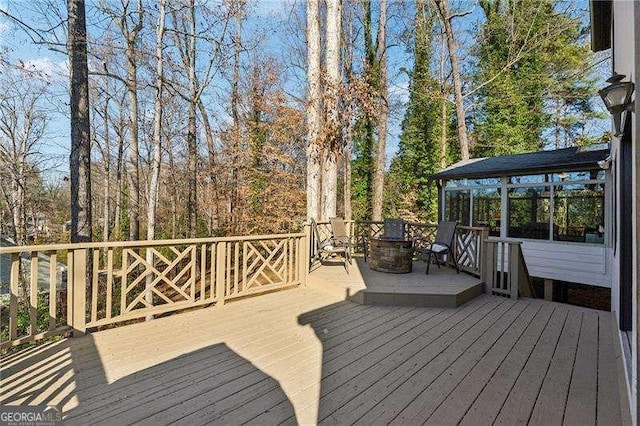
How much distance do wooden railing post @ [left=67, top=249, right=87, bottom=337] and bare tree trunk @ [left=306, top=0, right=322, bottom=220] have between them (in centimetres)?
405

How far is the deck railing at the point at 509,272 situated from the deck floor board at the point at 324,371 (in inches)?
44.4

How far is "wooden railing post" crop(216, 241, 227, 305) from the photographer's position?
4.12 metres

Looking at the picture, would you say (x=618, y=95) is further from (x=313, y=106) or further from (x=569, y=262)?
(x=569, y=262)

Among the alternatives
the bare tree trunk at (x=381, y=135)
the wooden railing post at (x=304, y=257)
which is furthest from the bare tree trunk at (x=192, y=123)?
the bare tree trunk at (x=381, y=135)

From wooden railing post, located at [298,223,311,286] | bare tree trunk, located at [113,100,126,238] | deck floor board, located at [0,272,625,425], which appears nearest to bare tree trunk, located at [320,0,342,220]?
wooden railing post, located at [298,223,311,286]

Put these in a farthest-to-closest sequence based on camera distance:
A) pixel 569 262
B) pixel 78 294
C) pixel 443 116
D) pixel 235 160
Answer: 1. pixel 443 116
2. pixel 235 160
3. pixel 569 262
4. pixel 78 294

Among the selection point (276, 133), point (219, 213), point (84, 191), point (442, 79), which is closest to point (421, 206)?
point (442, 79)

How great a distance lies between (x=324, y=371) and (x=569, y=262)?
22.5 feet

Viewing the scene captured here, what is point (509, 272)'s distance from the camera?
5.06 meters

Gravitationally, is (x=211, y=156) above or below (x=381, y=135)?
below

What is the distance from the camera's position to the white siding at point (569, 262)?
A: 6520 millimetres

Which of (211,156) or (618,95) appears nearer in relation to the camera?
(618,95)

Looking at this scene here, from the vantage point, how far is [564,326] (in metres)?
3.79

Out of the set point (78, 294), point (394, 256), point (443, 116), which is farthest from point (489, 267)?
point (443, 116)
